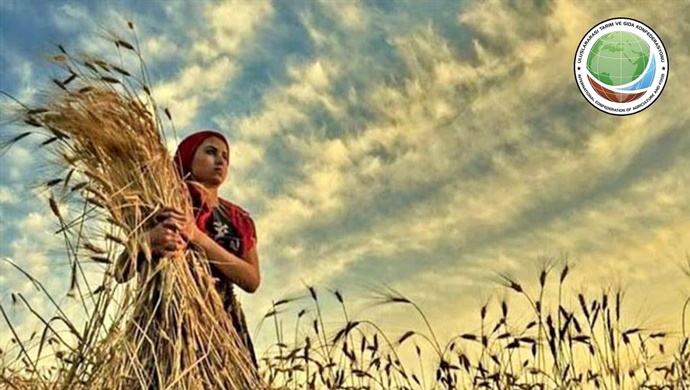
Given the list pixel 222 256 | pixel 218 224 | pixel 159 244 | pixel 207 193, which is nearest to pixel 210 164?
pixel 207 193

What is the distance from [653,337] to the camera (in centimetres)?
426

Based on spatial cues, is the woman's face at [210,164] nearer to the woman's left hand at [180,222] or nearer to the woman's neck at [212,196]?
the woman's neck at [212,196]

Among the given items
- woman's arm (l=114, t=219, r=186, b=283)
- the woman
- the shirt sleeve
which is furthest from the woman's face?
woman's arm (l=114, t=219, r=186, b=283)

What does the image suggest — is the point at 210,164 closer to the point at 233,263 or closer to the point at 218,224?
the point at 218,224

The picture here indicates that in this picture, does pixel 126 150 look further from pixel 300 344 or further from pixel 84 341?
pixel 300 344

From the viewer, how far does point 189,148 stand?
3930 mm

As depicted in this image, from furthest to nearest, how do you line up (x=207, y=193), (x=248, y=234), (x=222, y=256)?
A: (x=248, y=234)
(x=207, y=193)
(x=222, y=256)

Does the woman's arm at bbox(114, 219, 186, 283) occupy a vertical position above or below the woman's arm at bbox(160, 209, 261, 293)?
below

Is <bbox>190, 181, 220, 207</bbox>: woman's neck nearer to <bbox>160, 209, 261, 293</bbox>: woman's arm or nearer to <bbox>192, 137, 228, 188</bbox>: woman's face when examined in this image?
<bbox>192, 137, 228, 188</bbox>: woman's face

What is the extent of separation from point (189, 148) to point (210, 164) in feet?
0.35

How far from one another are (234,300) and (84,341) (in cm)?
59

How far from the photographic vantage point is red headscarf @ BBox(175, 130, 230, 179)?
A: 12.8 ft

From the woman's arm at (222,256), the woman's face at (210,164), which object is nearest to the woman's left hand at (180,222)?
the woman's arm at (222,256)

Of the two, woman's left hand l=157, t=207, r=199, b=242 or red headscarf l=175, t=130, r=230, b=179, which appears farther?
red headscarf l=175, t=130, r=230, b=179
